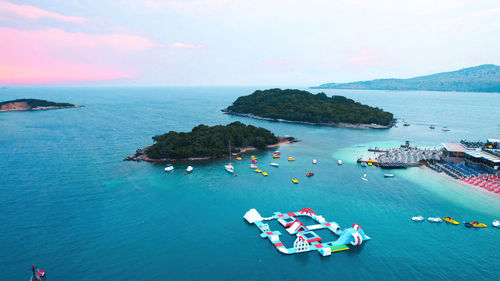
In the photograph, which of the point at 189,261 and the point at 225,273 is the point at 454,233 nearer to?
the point at 225,273

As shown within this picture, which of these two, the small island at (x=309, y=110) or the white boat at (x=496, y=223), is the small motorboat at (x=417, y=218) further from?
the small island at (x=309, y=110)

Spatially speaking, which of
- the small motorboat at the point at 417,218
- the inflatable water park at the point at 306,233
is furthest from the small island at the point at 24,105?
the small motorboat at the point at 417,218

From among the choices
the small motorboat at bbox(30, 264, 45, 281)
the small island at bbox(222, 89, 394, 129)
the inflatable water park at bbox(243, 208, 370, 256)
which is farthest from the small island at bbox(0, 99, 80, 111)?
the inflatable water park at bbox(243, 208, 370, 256)

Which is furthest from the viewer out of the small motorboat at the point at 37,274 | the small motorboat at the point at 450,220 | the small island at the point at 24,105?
the small island at the point at 24,105

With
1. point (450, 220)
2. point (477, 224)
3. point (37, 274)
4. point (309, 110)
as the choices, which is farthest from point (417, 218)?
point (309, 110)

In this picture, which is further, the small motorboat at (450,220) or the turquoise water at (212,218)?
the small motorboat at (450,220)

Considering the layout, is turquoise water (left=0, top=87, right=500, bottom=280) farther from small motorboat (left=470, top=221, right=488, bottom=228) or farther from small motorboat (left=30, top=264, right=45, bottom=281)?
small motorboat (left=30, top=264, right=45, bottom=281)

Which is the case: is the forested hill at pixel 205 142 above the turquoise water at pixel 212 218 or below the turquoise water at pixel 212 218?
above

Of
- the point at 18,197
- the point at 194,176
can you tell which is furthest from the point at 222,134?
the point at 18,197
